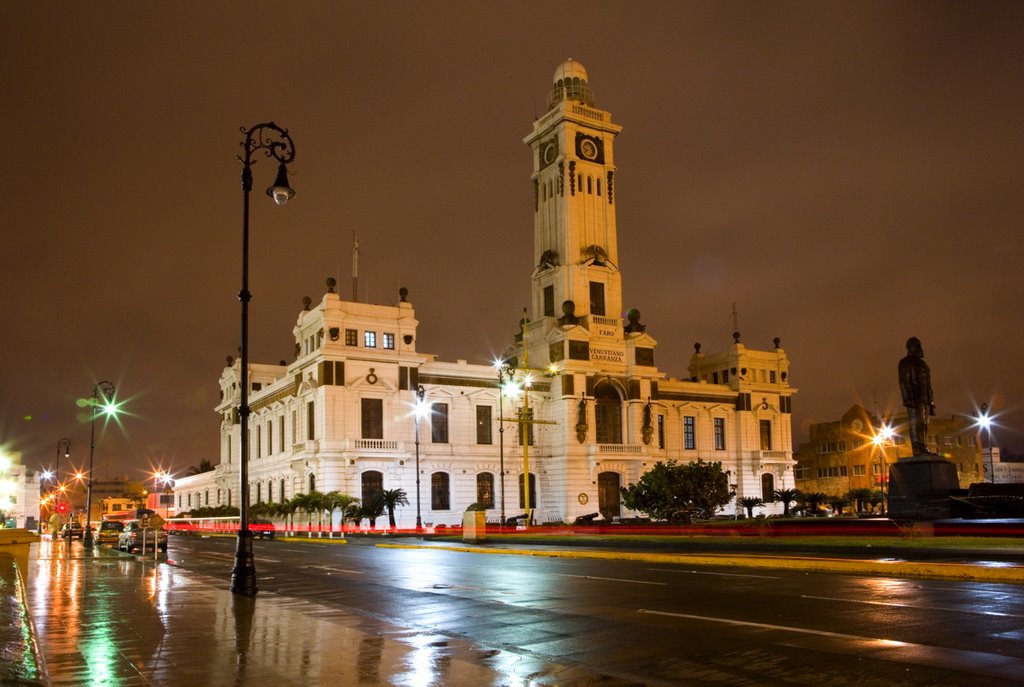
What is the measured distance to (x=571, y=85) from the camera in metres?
79.2

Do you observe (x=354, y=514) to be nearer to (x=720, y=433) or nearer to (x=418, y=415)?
(x=418, y=415)

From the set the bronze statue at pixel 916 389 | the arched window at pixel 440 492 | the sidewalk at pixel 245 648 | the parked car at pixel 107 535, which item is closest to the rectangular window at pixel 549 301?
the arched window at pixel 440 492

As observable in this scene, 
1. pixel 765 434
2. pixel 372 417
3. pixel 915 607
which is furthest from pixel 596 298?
pixel 915 607

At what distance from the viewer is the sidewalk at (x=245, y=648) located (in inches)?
347

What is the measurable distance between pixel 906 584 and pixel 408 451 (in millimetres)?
49948

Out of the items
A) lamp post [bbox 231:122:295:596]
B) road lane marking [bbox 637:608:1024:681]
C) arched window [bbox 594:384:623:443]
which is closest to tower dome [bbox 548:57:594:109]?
arched window [bbox 594:384:623:443]

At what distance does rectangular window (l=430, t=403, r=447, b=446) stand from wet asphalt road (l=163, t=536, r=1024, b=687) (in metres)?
44.9

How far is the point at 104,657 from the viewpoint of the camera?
9.90 meters

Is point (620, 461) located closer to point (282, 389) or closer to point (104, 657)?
point (282, 389)

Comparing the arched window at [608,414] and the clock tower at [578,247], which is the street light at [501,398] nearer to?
the clock tower at [578,247]

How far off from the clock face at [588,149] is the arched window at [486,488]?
2651 cm

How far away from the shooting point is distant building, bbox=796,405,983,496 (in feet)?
362

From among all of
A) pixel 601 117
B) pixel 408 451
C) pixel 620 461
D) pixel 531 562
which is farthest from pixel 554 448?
pixel 531 562

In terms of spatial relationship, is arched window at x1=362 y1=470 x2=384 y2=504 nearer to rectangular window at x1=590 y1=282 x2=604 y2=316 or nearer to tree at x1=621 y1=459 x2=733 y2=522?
rectangular window at x1=590 y1=282 x2=604 y2=316
